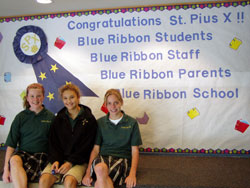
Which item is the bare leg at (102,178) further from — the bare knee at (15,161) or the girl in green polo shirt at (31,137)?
the bare knee at (15,161)

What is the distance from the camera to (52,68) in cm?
311

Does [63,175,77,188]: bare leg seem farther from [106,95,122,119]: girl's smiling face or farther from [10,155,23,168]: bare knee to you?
[106,95,122,119]: girl's smiling face

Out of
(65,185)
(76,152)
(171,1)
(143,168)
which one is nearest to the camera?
(65,185)

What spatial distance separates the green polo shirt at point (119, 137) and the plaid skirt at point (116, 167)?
0.08 meters

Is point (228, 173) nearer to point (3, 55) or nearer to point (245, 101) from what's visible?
point (245, 101)

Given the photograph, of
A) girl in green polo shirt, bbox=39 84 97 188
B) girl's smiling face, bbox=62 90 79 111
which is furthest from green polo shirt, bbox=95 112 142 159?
girl's smiling face, bbox=62 90 79 111

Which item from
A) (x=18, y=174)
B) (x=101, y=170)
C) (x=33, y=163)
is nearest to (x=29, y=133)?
(x=33, y=163)

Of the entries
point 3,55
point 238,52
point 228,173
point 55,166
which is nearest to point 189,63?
point 238,52

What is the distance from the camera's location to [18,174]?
2.13 m

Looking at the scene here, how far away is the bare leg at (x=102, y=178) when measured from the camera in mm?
2020

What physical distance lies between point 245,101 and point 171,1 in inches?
58.9

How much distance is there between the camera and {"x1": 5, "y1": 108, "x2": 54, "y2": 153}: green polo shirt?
2389 millimetres

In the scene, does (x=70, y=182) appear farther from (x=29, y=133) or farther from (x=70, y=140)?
(x=29, y=133)

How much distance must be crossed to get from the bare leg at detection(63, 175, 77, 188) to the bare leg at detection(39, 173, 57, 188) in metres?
0.14
